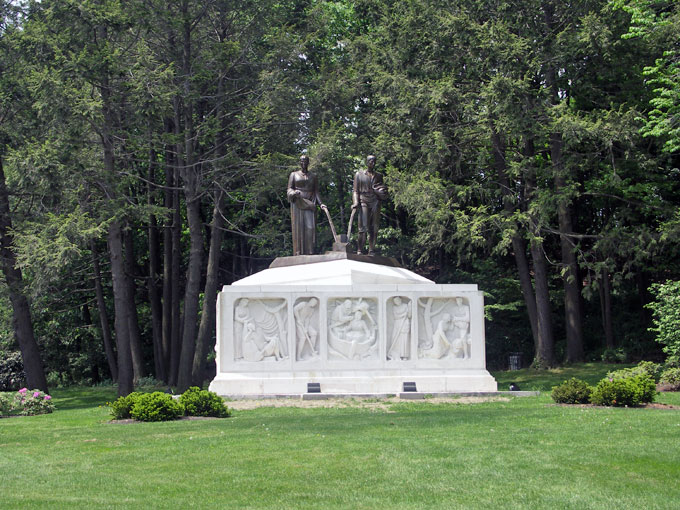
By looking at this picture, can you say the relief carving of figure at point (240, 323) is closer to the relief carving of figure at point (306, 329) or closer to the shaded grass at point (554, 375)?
the relief carving of figure at point (306, 329)

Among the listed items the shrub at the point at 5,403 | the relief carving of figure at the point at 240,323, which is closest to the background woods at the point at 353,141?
the shrub at the point at 5,403

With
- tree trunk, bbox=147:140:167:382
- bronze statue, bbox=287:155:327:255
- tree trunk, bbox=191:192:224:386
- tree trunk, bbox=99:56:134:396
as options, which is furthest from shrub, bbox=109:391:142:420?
tree trunk, bbox=147:140:167:382

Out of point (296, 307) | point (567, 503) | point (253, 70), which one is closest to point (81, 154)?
point (253, 70)

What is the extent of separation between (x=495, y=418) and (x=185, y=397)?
5416 mm

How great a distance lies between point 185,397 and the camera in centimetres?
1469

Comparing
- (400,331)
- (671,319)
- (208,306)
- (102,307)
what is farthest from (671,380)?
(102,307)

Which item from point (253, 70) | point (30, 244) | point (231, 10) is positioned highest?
point (231, 10)

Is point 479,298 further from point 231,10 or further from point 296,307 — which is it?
point 231,10

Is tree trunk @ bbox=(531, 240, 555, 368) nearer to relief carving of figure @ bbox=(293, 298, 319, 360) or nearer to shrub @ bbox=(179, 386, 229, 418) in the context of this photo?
relief carving of figure @ bbox=(293, 298, 319, 360)

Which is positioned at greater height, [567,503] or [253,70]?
[253,70]

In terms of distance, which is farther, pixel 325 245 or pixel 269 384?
pixel 325 245

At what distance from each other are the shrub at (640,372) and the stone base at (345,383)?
2552 mm

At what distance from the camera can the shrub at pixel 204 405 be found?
14.5m

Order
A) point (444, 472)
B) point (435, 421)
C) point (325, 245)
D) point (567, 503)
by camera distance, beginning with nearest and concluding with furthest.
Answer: point (567, 503), point (444, 472), point (435, 421), point (325, 245)
